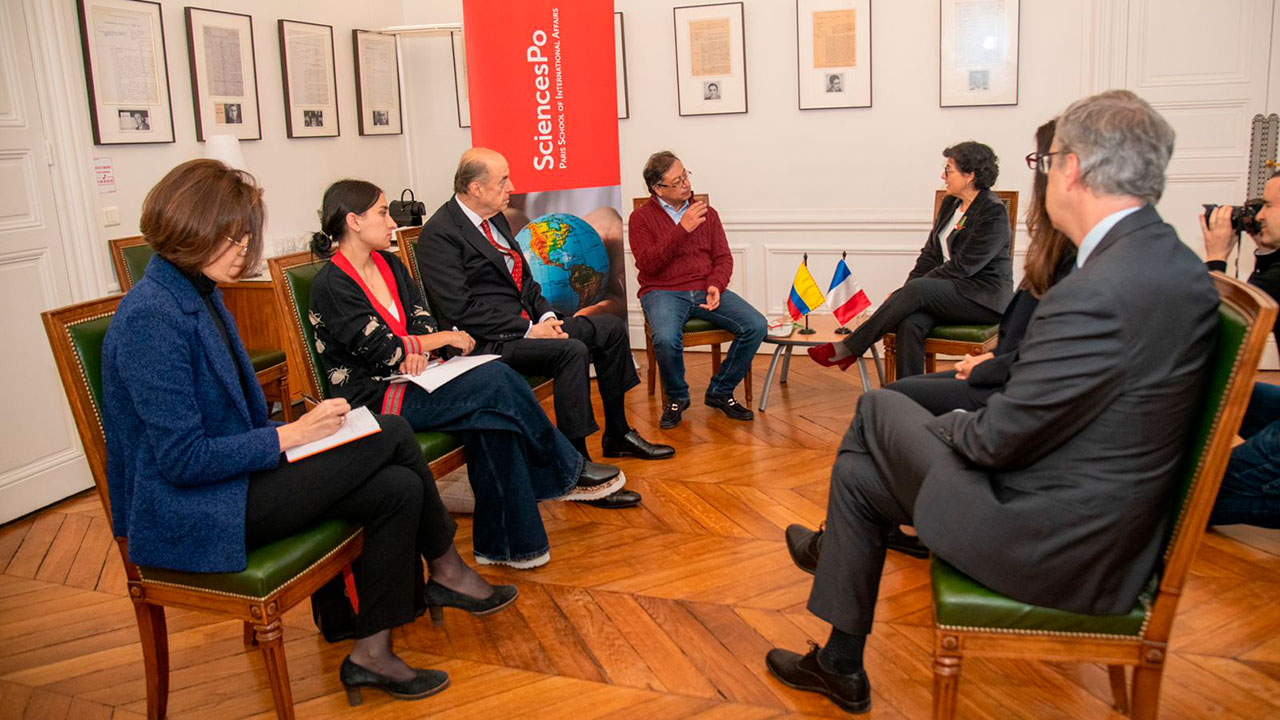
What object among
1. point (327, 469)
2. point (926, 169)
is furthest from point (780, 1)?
point (327, 469)

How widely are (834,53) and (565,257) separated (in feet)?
6.56

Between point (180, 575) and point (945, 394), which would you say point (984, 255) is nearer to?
point (945, 394)

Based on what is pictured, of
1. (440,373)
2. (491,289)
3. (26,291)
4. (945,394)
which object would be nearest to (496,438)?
(440,373)

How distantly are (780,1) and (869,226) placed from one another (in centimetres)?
138

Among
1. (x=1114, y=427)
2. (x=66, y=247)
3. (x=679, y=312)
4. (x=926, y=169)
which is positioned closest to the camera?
(x=1114, y=427)

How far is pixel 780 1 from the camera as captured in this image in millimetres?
5688

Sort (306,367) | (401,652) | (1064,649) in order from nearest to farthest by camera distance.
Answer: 1. (1064,649)
2. (401,652)
3. (306,367)

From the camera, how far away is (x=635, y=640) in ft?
9.01

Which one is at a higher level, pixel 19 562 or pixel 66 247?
pixel 66 247

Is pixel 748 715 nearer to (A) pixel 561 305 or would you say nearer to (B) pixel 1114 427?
(B) pixel 1114 427

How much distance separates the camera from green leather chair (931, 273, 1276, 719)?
173cm

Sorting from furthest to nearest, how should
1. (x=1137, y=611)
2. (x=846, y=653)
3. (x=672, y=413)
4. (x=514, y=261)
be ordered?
(x=672, y=413), (x=514, y=261), (x=846, y=653), (x=1137, y=611)

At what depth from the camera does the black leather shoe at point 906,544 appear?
317 centimetres

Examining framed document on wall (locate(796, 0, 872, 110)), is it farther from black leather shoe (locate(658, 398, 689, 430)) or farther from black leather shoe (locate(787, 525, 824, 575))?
black leather shoe (locate(787, 525, 824, 575))
